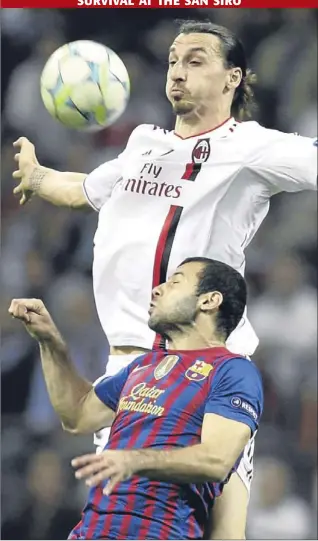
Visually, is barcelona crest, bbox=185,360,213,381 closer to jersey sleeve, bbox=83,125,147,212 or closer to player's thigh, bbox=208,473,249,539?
player's thigh, bbox=208,473,249,539

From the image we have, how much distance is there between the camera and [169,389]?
3.77 m

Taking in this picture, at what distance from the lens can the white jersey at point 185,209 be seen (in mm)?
4113

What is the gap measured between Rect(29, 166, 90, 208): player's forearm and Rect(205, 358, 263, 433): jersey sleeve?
1.28 metres

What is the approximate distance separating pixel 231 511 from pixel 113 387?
0.60 meters

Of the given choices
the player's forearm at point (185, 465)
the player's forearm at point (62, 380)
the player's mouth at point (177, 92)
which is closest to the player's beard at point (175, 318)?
the player's forearm at point (62, 380)

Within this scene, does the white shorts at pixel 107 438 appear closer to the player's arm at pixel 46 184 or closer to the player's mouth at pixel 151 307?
the player's mouth at pixel 151 307

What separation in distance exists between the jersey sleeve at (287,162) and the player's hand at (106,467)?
1.29m

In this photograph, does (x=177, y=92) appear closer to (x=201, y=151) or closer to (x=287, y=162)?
(x=201, y=151)

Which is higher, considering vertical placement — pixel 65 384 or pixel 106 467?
pixel 65 384

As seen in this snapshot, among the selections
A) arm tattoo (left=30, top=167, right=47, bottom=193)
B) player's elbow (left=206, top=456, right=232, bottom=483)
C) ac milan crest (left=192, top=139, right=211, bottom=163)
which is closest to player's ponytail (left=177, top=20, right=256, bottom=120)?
ac milan crest (left=192, top=139, right=211, bottom=163)

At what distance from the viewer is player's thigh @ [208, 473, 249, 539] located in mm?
3854

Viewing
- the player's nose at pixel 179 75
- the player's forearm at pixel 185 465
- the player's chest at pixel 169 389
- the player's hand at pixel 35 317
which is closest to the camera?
the player's forearm at pixel 185 465

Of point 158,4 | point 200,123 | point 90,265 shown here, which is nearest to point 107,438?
Answer: point 200,123

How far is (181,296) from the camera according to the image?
12.7 ft
